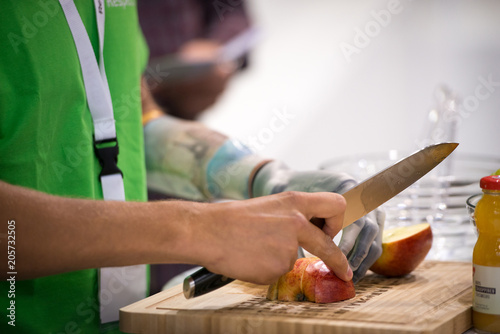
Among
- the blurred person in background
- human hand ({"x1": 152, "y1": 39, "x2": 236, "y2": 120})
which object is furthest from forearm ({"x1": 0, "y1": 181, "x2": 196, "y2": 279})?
human hand ({"x1": 152, "y1": 39, "x2": 236, "y2": 120})

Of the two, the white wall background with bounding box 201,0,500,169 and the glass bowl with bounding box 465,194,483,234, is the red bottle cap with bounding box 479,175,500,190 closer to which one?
the glass bowl with bounding box 465,194,483,234

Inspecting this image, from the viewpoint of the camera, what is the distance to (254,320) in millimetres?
828

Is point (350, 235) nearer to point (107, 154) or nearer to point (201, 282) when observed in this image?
point (201, 282)

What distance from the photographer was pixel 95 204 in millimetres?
755

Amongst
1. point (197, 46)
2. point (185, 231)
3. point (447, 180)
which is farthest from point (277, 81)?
point (185, 231)

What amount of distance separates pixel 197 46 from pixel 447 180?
1405 millimetres

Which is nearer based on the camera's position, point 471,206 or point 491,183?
point 491,183

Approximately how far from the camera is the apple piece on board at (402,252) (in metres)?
1.06

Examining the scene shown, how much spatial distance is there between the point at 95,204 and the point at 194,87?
170 cm

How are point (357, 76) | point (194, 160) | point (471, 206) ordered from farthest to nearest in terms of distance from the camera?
point (357, 76) < point (194, 160) < point (471, 206)

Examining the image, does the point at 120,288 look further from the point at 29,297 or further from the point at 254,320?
the point at 254,320

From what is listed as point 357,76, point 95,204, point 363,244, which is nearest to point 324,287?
point 363,244

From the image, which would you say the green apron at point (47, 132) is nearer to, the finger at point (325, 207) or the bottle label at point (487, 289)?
the finger at point (325, 207)

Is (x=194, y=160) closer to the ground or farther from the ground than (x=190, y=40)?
closer to the ground
